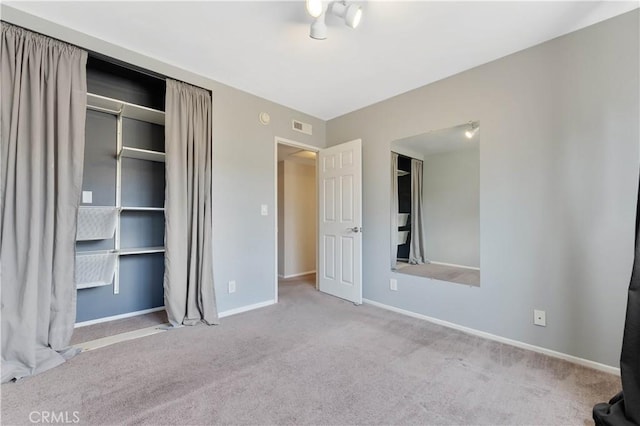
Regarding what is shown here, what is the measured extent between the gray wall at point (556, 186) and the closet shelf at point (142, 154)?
2826mm

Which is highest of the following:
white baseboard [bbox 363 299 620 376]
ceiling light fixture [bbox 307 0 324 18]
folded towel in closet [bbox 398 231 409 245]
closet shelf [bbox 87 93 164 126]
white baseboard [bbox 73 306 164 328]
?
ceiling light fixture [bbox 307 0 324 18]

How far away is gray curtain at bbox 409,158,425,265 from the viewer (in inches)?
123

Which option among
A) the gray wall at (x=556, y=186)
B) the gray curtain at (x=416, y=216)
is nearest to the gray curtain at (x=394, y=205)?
the gray curtain at (x=416, y=216)

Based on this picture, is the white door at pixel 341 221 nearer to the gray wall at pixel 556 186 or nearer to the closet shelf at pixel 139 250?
the gray wall at pixel 556 186

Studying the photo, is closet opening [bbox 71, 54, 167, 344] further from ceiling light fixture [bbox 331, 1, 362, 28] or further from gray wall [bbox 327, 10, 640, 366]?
gray wall [bbox 327, 10, 640, 366]

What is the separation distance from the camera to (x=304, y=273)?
17.5 feet

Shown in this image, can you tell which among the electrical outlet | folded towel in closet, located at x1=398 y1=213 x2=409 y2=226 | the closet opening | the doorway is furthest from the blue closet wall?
folded towel in closet, located at x1=398 y1=213 x2=409 y2=226

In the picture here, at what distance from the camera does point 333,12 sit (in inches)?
72.7

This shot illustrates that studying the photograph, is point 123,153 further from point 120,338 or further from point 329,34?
point 329,34

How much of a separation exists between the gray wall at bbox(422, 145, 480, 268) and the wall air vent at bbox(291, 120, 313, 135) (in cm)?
166

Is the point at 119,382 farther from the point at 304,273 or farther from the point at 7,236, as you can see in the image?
the point at 304,273

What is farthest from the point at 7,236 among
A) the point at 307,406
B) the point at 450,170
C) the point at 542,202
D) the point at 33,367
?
the point at 542,202

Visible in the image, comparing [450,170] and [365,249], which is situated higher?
[450,170]

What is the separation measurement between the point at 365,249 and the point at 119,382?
262 cm
